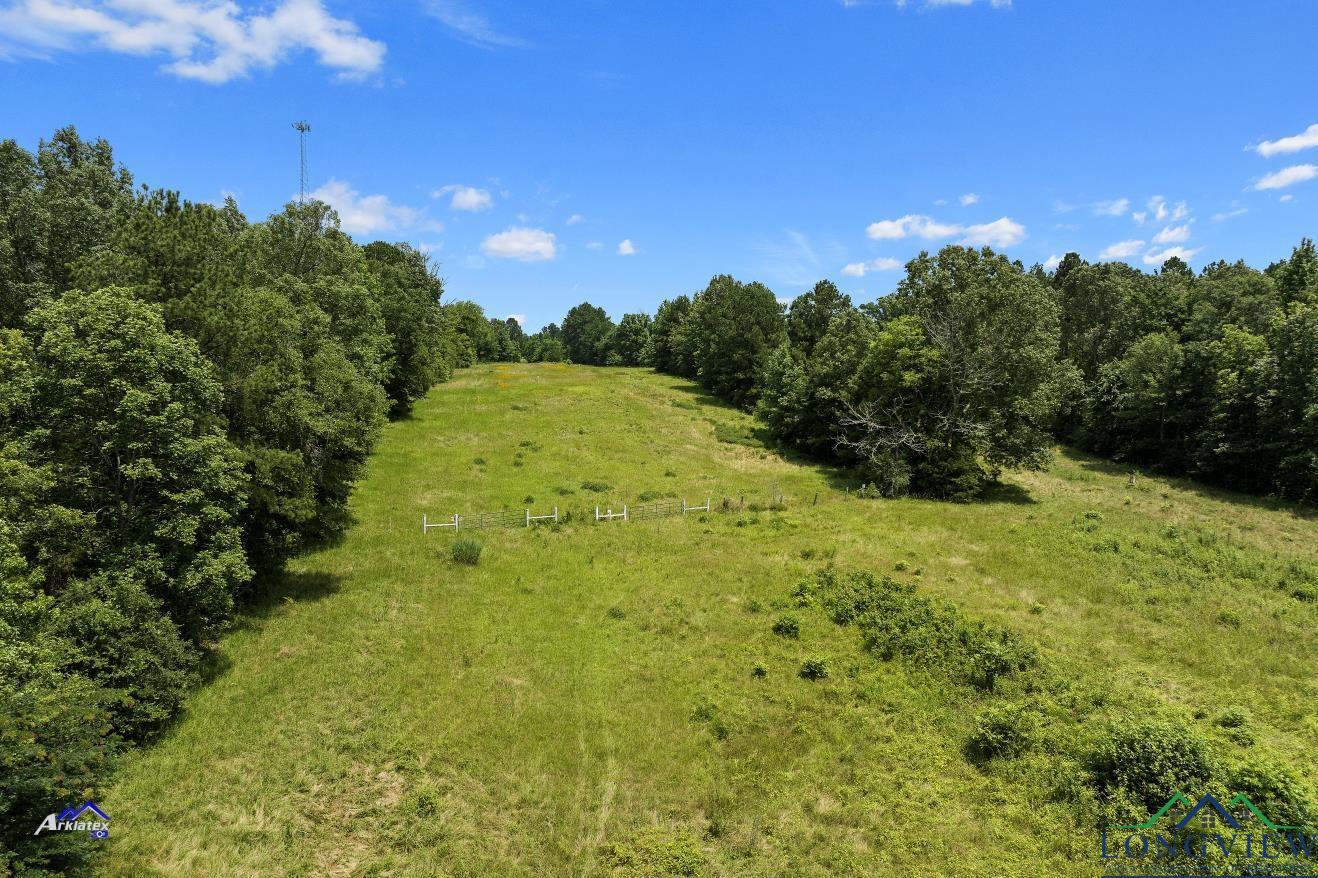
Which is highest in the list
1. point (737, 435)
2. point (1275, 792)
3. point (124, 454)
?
point (124, 454)

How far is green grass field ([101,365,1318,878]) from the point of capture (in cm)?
1462

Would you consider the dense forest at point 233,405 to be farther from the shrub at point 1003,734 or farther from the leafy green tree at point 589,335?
the leafy green tree at point 589,335

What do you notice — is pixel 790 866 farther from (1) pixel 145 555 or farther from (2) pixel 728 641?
(1) pixel 145 555

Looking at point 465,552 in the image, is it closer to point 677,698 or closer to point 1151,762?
point 677,698

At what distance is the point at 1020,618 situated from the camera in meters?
23.0

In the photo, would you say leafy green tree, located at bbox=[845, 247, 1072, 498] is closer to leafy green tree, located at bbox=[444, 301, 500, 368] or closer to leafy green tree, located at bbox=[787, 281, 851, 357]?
leafy green tree, located at bbox=[787, 281, 851, 357]

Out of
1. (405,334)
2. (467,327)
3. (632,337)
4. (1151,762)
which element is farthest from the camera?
(632,337)

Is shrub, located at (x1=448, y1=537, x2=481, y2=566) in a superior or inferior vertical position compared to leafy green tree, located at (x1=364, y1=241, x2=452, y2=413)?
inferior

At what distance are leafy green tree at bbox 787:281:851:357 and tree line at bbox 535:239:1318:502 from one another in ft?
26.3

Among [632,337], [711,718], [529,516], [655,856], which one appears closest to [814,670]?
[711,718]

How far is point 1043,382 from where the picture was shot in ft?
148

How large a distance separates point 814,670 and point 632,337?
140809 millimetres

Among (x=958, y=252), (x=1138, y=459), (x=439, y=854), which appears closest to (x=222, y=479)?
(x=439, y=854)

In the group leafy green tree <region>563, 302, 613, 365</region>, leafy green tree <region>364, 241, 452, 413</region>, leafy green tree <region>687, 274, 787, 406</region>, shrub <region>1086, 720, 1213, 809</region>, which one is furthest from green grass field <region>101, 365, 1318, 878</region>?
leafy green tree <region>563, 302, 613, 365</region>
